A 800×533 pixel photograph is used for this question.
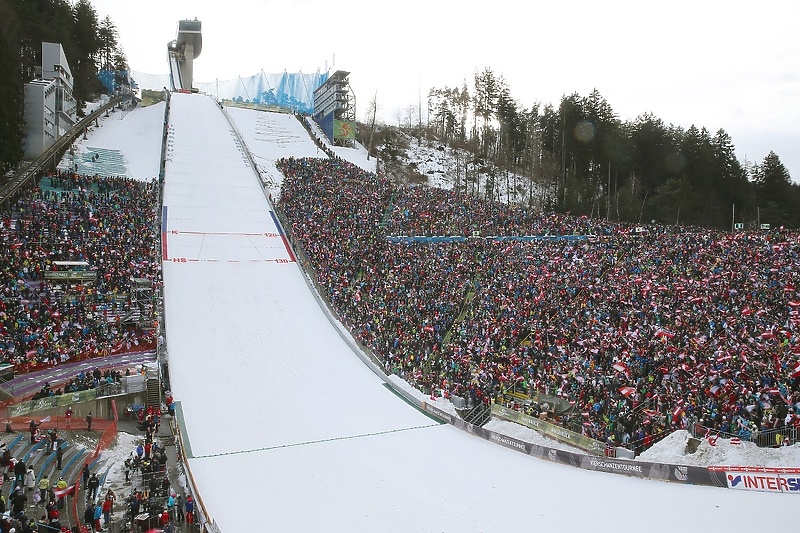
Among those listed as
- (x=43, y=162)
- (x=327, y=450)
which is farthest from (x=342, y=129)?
(x=327, y=450)

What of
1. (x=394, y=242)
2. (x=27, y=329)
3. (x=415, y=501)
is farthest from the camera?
(x=394, y=242)

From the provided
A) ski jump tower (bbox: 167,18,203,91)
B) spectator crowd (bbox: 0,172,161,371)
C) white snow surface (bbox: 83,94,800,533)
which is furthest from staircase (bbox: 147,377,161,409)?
ski jump tower (bbox: 167,18,203,91)

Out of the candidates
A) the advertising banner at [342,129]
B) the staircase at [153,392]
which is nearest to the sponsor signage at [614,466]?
the staircase at [153,392]

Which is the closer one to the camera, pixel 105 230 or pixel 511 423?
pixel 511 423

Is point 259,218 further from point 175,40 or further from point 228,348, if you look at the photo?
point 175,40

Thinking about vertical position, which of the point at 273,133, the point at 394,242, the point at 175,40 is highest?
the point at 175,40

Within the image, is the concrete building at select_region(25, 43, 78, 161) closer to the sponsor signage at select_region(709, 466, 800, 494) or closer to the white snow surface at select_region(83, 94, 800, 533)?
the white snow surface at select_region(83, 94, 800, 533)

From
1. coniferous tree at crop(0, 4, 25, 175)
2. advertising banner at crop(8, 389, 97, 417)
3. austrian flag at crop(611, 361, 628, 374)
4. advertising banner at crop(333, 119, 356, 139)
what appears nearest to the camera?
advertising banner at crop(8, 389, 97, 417)

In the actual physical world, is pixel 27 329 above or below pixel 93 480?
above

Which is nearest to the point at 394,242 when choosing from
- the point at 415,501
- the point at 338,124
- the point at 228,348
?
the point at 228,348
